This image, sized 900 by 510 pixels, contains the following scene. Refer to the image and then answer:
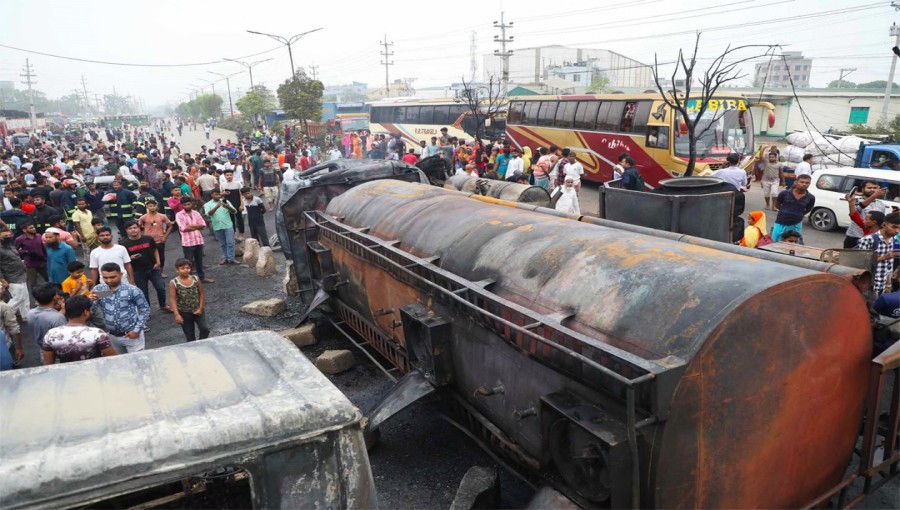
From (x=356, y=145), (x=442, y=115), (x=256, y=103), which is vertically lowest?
(x=356, y=145)

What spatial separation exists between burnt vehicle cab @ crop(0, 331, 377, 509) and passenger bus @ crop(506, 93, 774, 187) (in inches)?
567

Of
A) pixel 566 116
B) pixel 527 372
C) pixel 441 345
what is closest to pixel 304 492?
pixel 527 372

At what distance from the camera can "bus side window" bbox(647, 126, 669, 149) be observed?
52.4ft

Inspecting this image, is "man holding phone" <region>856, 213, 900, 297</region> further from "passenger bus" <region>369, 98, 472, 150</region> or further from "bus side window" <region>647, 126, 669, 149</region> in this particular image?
"passenger bus" <region>369, 98, 472, 150</region>

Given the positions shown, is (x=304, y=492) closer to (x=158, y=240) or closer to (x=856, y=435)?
(x=856, y=435)

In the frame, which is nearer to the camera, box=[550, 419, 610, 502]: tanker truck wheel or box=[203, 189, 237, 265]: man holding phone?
box=[550, 419, 610, 502]: tanker truck wheel

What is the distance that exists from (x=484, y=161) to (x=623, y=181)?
7.35m

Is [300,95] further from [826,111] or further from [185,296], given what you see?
[826,111]

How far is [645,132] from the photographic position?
16.7 m

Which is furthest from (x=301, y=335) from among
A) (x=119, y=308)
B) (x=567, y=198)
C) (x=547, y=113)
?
(x=547, y=113)

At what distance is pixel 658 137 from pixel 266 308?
12612mm

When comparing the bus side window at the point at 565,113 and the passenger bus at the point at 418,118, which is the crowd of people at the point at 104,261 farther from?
the passenger bus at the point at 418,118

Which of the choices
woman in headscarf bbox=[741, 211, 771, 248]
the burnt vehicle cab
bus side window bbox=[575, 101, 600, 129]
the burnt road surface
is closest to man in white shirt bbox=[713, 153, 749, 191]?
woman in headscarf bbox=[741, 211, 771, 248]

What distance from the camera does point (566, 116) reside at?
20.3 meters
